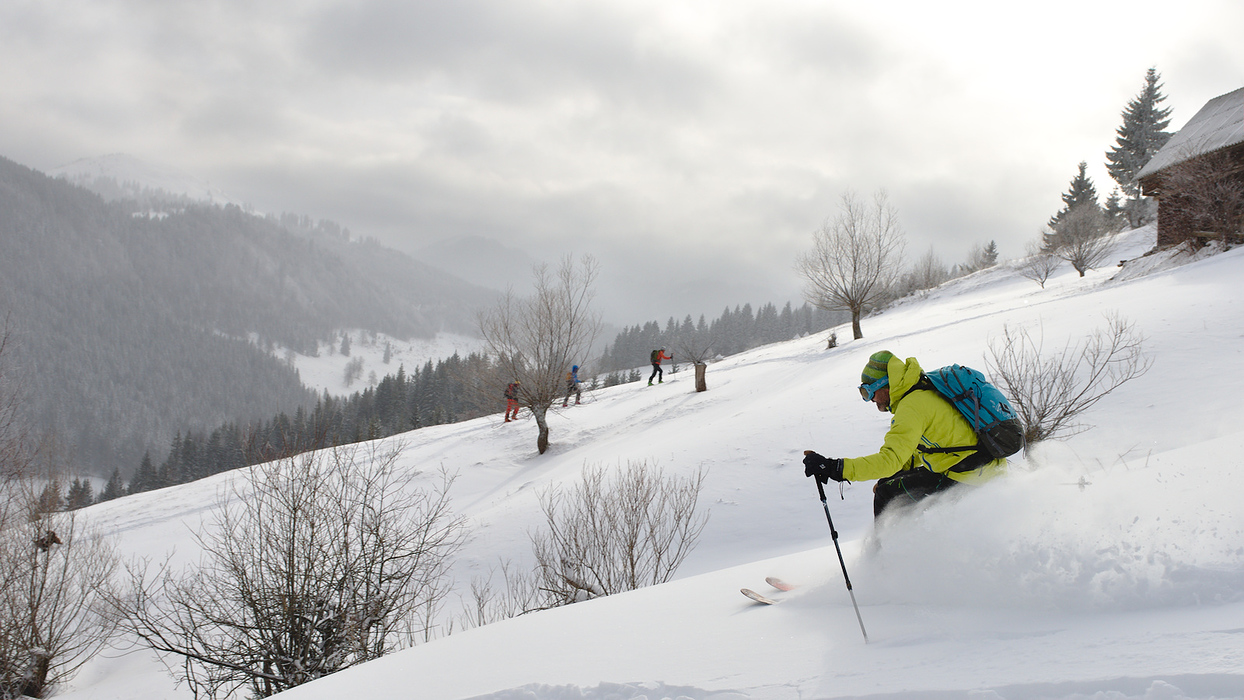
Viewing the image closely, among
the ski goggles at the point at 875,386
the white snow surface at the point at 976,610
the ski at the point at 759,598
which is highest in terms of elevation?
the ski goggles at the point at 875,386

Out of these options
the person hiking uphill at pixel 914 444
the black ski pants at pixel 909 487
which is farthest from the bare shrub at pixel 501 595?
the person hiking uphill at pixel 914 444

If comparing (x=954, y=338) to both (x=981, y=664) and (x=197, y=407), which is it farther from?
(x=197, y=407)

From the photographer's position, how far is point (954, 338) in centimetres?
1653

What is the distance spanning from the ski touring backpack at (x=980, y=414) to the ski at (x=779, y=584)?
1.72 meters

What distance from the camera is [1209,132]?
2170 centimetres

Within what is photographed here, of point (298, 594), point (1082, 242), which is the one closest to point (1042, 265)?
point (1082, 242)

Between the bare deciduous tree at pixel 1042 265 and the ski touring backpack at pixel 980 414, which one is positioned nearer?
the ski touring backpack at pixel 980 414

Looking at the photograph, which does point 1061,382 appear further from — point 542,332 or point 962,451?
point 542,332

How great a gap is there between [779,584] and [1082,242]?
35695mm

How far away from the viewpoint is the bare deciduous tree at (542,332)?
20.7m

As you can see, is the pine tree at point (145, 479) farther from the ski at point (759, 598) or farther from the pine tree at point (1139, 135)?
the pine tree at point (1139, 135)

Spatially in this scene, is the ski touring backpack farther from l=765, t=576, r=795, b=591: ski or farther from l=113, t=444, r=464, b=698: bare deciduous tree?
l=113, t=444, r=464, b=698: bare deciduous tree

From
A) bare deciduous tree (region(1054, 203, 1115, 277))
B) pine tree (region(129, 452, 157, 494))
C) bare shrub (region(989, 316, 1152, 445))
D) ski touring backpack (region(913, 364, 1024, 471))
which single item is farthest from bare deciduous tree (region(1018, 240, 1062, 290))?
pine tree (region(129, 452, 157, 494))

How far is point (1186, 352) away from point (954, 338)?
6.57 meters
